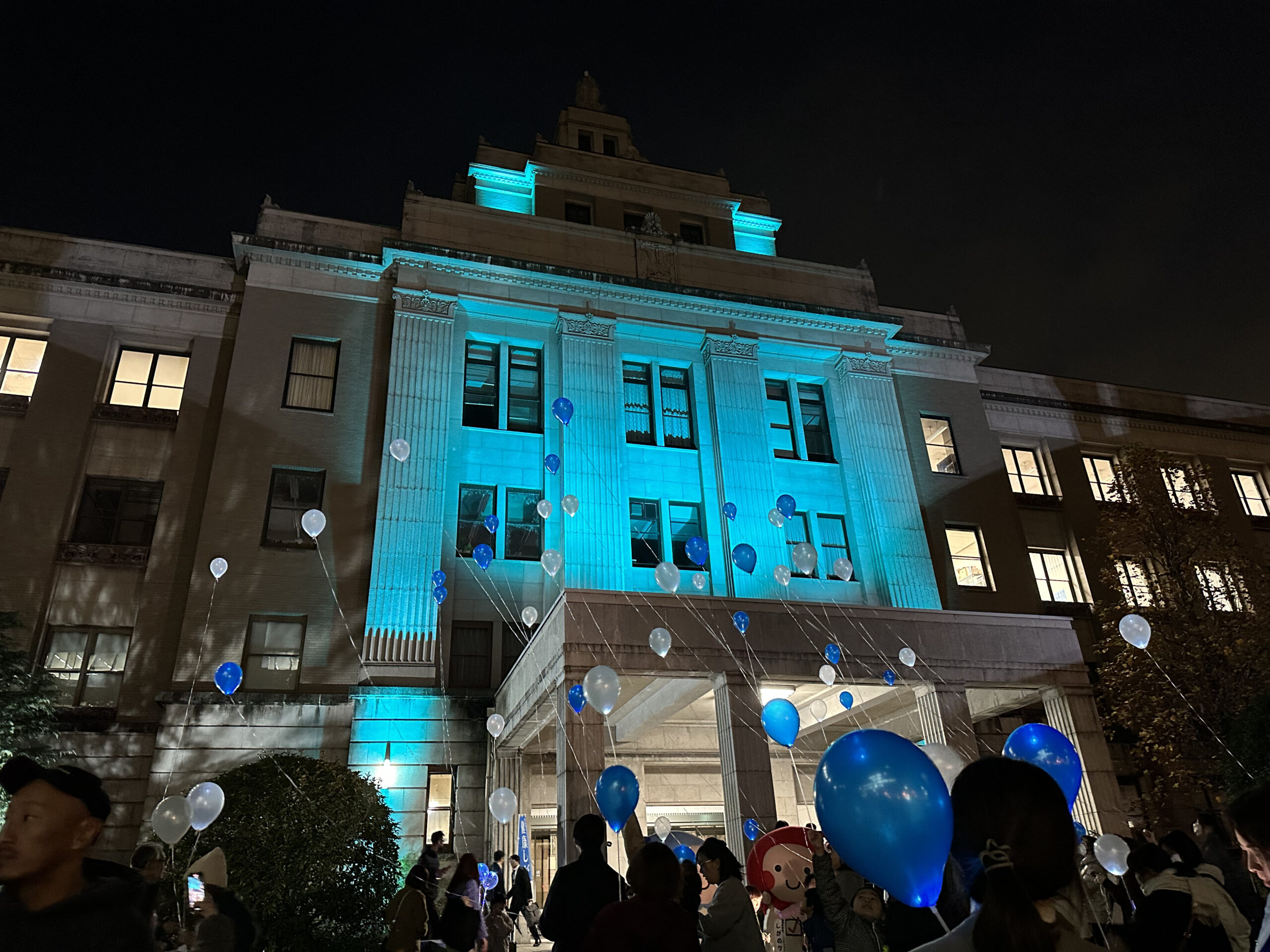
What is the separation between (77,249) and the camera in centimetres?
2309

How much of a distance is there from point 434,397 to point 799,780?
14944 millimetres

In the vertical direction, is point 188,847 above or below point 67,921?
above

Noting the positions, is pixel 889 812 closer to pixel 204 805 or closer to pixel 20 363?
pixel 204 805

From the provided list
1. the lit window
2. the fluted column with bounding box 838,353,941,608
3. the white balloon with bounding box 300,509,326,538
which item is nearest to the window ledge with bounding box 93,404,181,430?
the white balloon with bounding box 300,509,326,538

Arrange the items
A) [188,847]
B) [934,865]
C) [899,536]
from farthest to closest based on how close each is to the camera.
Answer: [899,536] → [188,847] → [934,865]

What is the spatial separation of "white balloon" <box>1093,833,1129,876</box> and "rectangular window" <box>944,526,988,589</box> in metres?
16.0

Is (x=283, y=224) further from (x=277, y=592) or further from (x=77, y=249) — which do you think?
(x=277, y=592)

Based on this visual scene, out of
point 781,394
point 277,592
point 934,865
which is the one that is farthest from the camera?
point 781,394

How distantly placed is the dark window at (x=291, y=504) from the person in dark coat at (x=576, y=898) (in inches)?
669

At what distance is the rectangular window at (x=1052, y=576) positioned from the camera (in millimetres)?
27312

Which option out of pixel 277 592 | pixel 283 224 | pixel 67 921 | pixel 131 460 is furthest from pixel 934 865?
pixel 283 224

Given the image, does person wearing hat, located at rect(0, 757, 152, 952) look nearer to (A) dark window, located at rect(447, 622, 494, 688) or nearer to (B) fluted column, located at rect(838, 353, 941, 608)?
(A) dark window, located at rect(447, 622, 494, 688)

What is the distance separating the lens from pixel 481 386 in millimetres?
24203

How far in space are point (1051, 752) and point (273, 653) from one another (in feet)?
58.1
